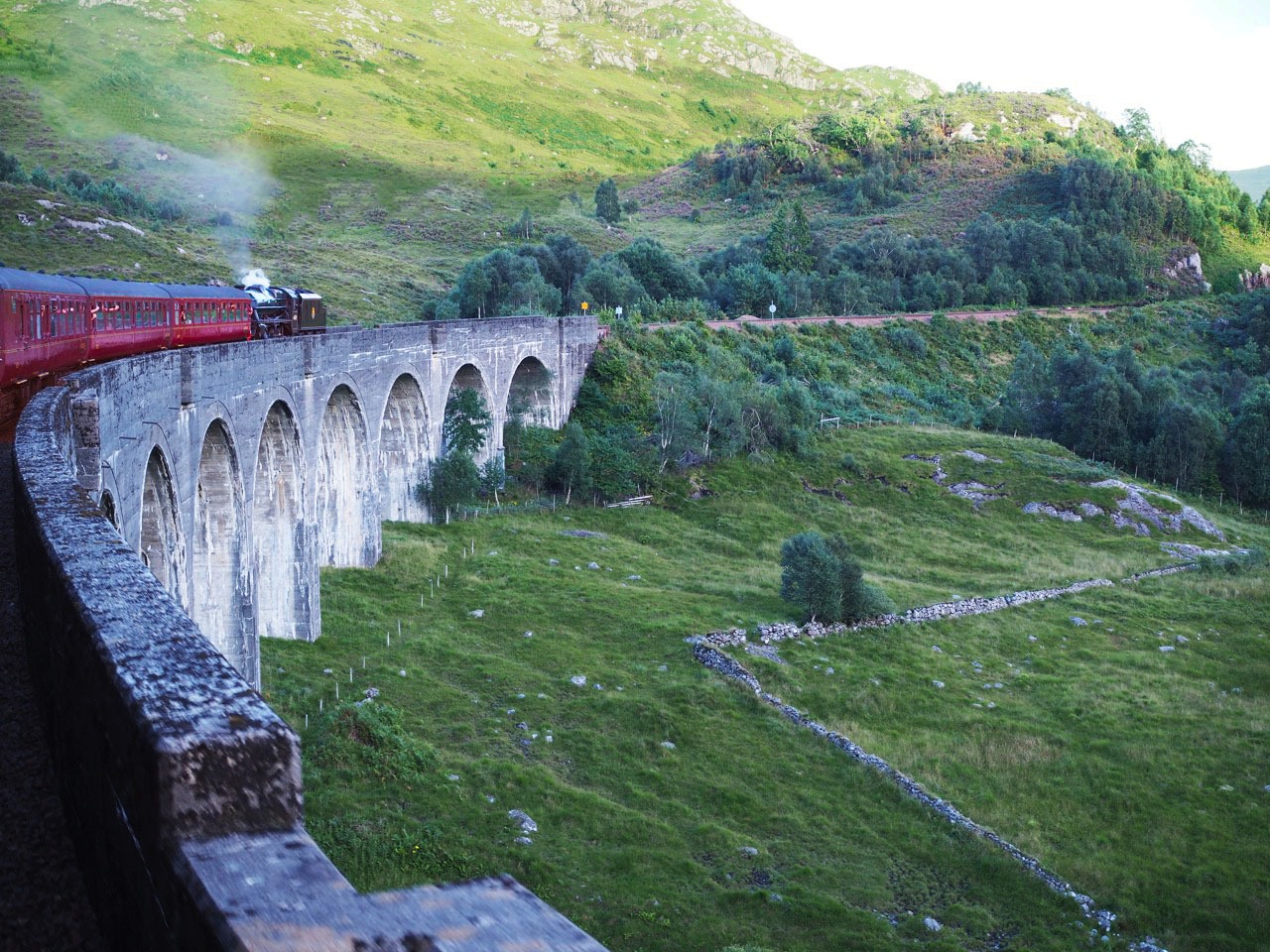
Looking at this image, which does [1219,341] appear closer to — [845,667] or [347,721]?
[845,667]

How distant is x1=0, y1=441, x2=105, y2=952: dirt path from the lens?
3.22 meters

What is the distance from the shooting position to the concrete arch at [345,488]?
2706cm

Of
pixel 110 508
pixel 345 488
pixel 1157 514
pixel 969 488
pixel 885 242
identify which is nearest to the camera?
pixel 110 508

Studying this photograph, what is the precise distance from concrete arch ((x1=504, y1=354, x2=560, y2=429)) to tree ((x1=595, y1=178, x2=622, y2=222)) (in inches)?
2108

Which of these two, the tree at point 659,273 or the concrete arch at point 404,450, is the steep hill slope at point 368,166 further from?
the concrete arch at point 404,450

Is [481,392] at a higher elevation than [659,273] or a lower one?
lower

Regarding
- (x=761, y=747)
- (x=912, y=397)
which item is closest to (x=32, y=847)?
(x=761, y=747)

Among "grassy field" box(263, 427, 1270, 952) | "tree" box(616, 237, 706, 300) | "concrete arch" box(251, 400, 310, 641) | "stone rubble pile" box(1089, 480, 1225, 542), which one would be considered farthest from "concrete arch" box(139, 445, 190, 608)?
"tree" box(616, 237, 706, 300)

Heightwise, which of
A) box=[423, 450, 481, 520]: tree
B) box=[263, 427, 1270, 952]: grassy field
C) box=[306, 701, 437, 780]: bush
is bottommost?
box=[263, 427, 1270, 952]: grassy field

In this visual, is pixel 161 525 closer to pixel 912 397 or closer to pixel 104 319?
pixel 104 319

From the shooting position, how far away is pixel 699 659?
24.4m

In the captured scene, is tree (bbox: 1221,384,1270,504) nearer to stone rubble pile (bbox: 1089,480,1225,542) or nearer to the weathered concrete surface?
stone rubble pile (bbox: 1089,480,1225,542)

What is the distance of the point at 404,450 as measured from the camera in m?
32.8

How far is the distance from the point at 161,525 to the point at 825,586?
657 inches
